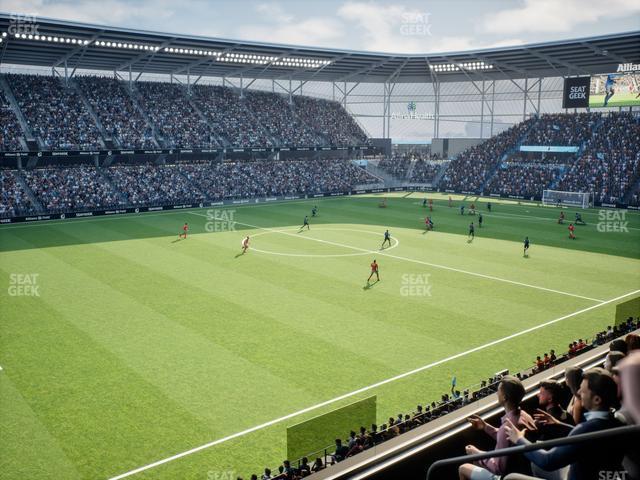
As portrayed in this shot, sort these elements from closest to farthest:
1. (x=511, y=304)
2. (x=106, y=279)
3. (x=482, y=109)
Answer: (x=511, y=304) < (x=106, y=279) < (x=482, y=109)

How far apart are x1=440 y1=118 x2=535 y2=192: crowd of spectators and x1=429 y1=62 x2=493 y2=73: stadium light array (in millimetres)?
9583

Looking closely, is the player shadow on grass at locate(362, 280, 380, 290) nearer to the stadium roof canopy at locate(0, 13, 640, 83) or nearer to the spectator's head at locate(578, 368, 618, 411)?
the spectator's head at locate(578, 368, 618, 411)

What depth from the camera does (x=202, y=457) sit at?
40.4 ft

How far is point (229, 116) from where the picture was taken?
6969 centimetres

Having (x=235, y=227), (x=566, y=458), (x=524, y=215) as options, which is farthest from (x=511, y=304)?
(x=524, y=215)

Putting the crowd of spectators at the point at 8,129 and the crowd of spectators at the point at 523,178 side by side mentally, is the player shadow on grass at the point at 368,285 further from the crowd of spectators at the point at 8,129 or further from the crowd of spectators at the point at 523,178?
the crowd of spectators at the point at 523,178

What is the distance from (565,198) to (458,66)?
24.6 meters

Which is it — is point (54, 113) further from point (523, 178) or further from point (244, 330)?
point (523, 178)

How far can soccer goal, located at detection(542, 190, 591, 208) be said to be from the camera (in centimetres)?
5728

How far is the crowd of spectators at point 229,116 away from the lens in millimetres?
67250

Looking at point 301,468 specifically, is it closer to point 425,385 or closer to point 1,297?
point 425,385

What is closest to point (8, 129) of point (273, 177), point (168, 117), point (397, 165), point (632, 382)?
point (168, 117)

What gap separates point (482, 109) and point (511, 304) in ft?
193

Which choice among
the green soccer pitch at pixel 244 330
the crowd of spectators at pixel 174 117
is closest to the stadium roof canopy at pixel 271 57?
the crowd of spectators at pixel 174 117
